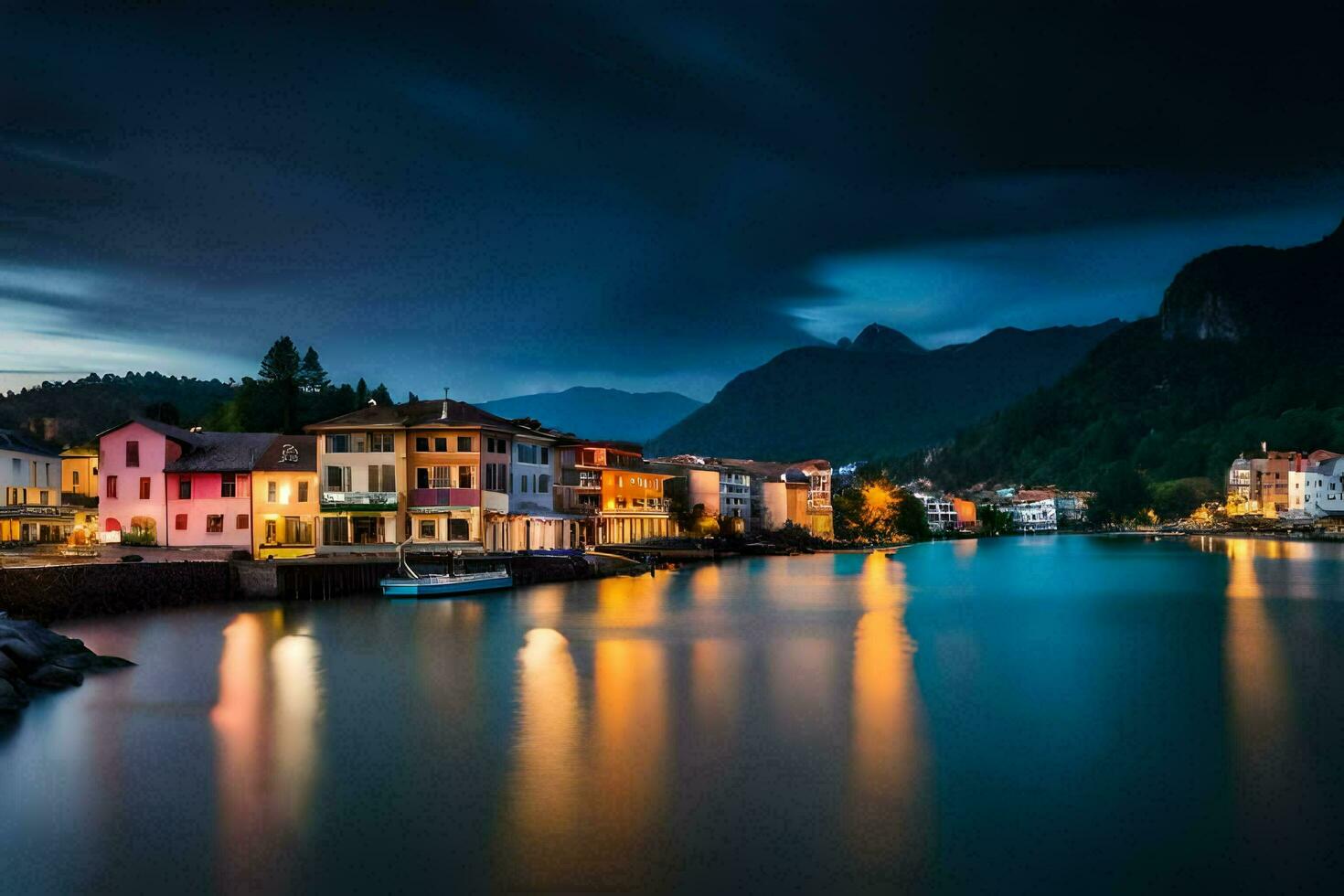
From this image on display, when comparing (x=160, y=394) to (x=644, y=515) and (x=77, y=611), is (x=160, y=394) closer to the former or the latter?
(x=644, y=515)

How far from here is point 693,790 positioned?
1870 centimetres

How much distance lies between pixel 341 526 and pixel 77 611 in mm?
19592

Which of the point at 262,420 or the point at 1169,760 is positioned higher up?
the point at 262,420

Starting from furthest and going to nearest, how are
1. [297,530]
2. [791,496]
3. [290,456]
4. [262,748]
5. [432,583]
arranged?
[791,496] < [290,456] < [297,530] < [432,583] < [262,748]

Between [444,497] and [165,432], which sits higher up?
[165,432]

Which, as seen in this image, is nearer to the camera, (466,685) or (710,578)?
(466,685)

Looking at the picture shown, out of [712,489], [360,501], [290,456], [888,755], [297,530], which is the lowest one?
[888,755]

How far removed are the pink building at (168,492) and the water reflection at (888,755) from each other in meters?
37.6

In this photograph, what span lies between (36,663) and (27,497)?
47.1 metres

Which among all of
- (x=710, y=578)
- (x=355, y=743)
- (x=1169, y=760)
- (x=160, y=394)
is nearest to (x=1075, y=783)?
(x=1169, y=760)

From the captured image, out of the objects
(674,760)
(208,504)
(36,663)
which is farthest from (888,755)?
(208,504)

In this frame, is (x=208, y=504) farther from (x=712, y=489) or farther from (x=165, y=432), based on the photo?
(x=712, y=489)

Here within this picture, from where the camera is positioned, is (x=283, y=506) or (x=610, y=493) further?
(x=610, y=493)

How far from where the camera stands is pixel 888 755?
2161 centimetres
